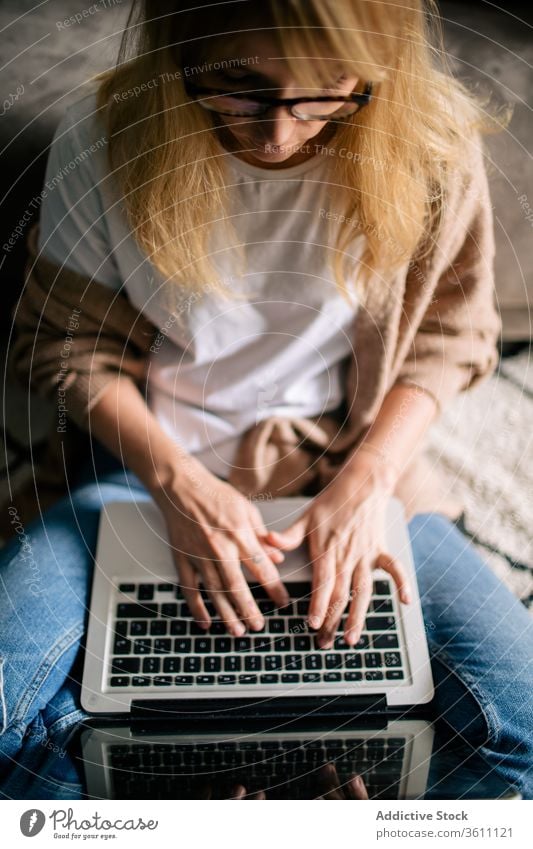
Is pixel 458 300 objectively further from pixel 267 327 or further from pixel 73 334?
pixel 73 334

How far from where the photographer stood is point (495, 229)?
541 mm

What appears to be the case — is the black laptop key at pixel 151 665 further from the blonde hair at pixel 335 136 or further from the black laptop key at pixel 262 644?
the blonde hair at pixel 335 136

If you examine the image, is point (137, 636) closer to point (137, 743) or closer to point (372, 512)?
point (137, 743)

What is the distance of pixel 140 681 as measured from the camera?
44 cm

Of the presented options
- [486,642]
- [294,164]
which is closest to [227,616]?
[486,642]

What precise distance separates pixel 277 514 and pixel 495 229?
10.9 inches

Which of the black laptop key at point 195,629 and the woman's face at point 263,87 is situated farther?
the black laptop key at point 195,629

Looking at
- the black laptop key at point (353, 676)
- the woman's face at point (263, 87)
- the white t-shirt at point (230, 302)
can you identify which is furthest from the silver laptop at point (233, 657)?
the woman's face at point (263, 87)

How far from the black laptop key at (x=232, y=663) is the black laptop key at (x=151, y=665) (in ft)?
0.14

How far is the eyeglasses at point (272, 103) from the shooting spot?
1.20ft

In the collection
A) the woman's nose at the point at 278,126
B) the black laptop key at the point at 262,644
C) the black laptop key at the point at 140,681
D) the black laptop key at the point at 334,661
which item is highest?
the woman's nose at the point at 278,126

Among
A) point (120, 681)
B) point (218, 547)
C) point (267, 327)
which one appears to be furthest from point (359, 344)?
point (120, 681)

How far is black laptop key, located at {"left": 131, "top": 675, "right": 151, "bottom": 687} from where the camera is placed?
1.43 feet

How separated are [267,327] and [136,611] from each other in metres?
0.21
